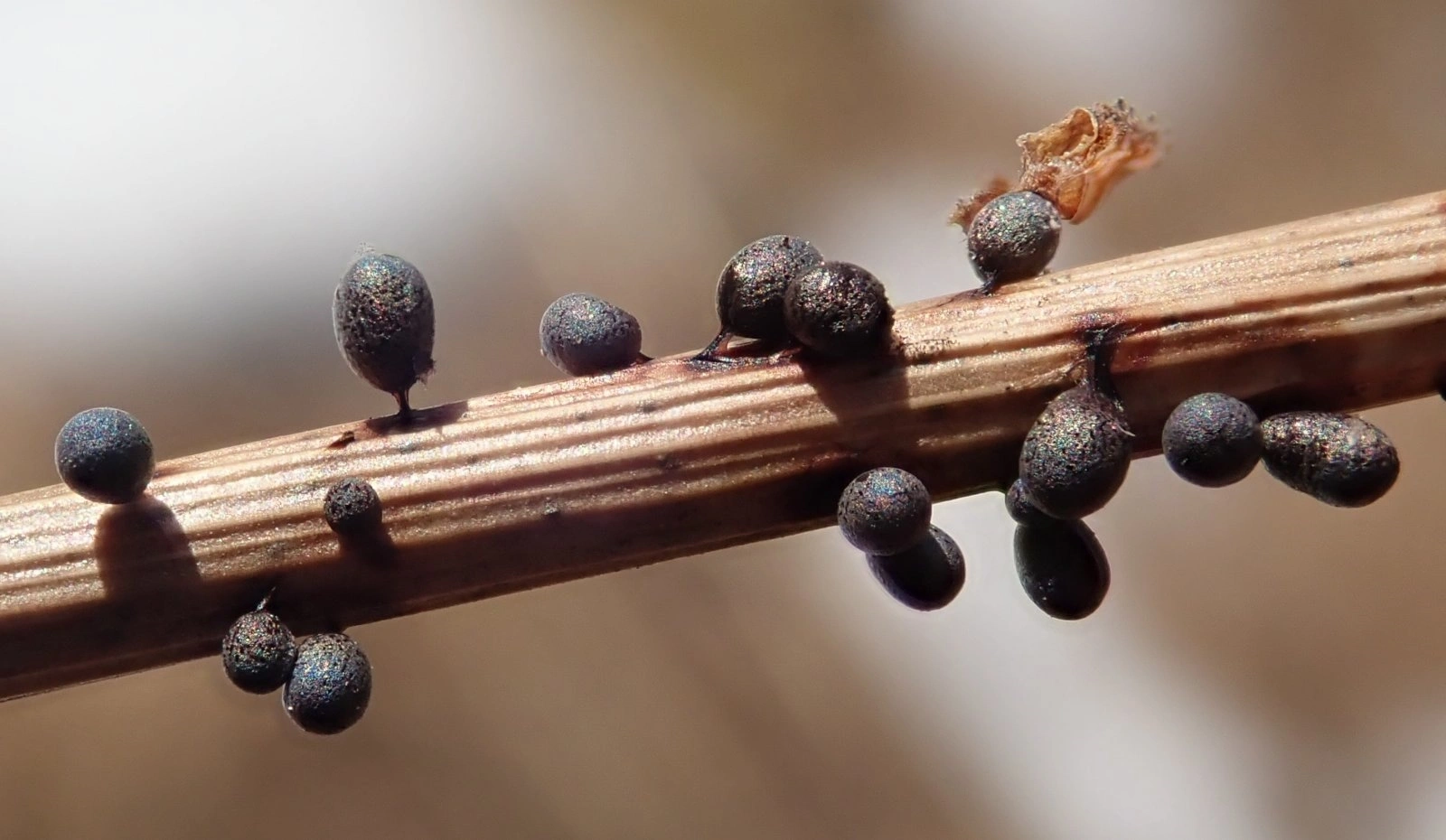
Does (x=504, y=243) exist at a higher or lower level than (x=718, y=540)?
higher

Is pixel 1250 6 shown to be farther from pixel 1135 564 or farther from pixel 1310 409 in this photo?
pixel 1310 409

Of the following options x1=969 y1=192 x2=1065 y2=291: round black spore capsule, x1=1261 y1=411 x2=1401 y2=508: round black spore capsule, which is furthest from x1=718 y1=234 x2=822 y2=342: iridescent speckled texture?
x1=1261 y1=411 x2=1401 y2=508: round black spore capsule

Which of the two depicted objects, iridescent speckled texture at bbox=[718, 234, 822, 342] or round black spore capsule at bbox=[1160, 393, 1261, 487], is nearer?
round black spore capsule at bbox=[1160, 393, 1261, 487]

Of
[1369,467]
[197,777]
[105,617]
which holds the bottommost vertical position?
[197,777]

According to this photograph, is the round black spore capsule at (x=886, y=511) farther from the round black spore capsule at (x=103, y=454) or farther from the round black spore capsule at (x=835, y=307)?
the round black spore capsule at (x=103, y=454)

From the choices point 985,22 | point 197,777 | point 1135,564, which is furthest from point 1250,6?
point 197,777

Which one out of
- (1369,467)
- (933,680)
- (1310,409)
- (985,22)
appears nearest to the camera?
(1369,467)

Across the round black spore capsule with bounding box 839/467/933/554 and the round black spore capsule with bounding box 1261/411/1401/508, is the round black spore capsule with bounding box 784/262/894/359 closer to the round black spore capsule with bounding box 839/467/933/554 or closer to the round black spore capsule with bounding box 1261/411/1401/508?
the round black spore capsule with bounding box 839/467/933/554
